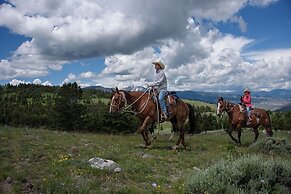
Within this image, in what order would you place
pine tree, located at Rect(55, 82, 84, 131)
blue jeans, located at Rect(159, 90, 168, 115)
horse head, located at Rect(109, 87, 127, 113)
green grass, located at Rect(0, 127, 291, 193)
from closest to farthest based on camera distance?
green grass, located at Rect(0, 127, 291, 193) → horse head, located at Rect(109, 87, 127, 113) → blue jeans, located at Rect(159, 90, 168, 115) → pine tree, located at Rect(55, 82, 84, 131)

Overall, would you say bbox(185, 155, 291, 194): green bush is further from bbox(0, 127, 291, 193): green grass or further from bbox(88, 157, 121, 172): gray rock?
bbox(88, 157, 121, 172): gray rock

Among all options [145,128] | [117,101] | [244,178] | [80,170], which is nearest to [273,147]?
[145,128]

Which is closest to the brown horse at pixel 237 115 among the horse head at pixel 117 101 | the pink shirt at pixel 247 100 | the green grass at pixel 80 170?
the pink shirt at pixel 247 100

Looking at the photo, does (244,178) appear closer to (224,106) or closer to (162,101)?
(162,101)

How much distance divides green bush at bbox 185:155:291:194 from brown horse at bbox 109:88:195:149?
7.13 metres

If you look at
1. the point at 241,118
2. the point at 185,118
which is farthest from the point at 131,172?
the point at 241,118

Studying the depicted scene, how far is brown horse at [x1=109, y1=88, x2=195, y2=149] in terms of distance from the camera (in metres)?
14.8

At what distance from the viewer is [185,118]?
52.3ft

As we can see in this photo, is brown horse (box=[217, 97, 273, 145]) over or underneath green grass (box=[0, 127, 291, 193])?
over

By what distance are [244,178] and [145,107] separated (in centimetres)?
812

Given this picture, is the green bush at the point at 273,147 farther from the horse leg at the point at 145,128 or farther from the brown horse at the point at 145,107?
the horse leg at the point at 145,128

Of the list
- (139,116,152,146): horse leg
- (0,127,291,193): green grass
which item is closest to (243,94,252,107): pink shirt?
(139,116,152,146): horse leg

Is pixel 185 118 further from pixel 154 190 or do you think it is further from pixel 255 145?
pixel 154 190

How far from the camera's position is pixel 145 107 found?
15.0 metres
